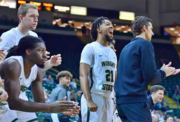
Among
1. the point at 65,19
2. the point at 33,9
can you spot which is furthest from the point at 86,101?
the point at 65,19

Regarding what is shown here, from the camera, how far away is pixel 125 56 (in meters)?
3.28

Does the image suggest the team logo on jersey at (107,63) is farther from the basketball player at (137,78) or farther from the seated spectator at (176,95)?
the seated spectator at (176,95)

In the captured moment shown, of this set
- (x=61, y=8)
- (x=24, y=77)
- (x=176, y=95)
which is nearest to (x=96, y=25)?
(x=24, y=77)

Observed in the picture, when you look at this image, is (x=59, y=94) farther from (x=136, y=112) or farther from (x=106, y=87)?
(x=136, y=112)

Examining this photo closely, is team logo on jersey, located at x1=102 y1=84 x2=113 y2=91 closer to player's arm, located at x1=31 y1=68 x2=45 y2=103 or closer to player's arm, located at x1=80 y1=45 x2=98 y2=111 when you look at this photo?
player's arm, located at x1=80 y1=45 x2=98 y2=111

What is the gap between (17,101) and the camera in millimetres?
2668

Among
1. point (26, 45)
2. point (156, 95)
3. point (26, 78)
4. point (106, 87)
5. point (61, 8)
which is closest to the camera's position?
point (26, 45)

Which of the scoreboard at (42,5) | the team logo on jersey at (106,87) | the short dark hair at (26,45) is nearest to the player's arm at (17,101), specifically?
the short dark hair at (26,45)

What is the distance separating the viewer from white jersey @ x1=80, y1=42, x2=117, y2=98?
3.83 metres

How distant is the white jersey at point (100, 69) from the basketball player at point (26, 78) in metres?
0.83

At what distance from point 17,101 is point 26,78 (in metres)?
0.48

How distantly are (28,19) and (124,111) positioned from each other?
5.90 ft

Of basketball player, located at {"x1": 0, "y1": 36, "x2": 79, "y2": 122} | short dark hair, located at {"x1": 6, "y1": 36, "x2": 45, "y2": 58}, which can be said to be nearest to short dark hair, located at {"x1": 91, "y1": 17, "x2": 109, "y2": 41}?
basketball player, located at {"x1": 0, "y1": 36, "x2": 79, "y2": 122}

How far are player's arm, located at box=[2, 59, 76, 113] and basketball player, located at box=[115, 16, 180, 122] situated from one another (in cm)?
75
